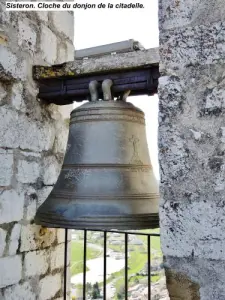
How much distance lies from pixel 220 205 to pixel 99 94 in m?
0.99

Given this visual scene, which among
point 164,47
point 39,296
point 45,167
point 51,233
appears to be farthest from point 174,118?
point 39,296

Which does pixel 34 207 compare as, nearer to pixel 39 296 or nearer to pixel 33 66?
pixel 39 296

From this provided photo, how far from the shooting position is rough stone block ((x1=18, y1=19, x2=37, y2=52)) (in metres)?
2.03

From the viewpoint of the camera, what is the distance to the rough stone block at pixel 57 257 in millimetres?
2244

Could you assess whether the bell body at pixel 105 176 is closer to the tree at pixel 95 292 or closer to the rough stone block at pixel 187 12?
the rough stone block at pixel 187 12

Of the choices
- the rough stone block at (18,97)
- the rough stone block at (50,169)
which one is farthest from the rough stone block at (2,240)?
the rough stone block at (18,97)

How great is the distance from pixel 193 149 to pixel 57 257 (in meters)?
1.47

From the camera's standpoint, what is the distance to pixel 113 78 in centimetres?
183

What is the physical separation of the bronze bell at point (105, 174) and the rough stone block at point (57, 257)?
1.81ft

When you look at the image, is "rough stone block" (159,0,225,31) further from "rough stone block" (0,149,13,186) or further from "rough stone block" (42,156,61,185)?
"rough stone block" (42,156,61,185)

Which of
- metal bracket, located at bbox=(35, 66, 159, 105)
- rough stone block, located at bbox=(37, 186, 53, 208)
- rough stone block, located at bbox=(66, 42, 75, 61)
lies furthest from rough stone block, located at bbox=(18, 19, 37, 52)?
rough stone block, located at bbox=(37, 186, 53, 208)

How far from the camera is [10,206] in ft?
6.25

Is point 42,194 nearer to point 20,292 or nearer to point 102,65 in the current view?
point 20,292

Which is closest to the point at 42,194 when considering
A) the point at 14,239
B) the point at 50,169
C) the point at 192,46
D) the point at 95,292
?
the point at 50,169
